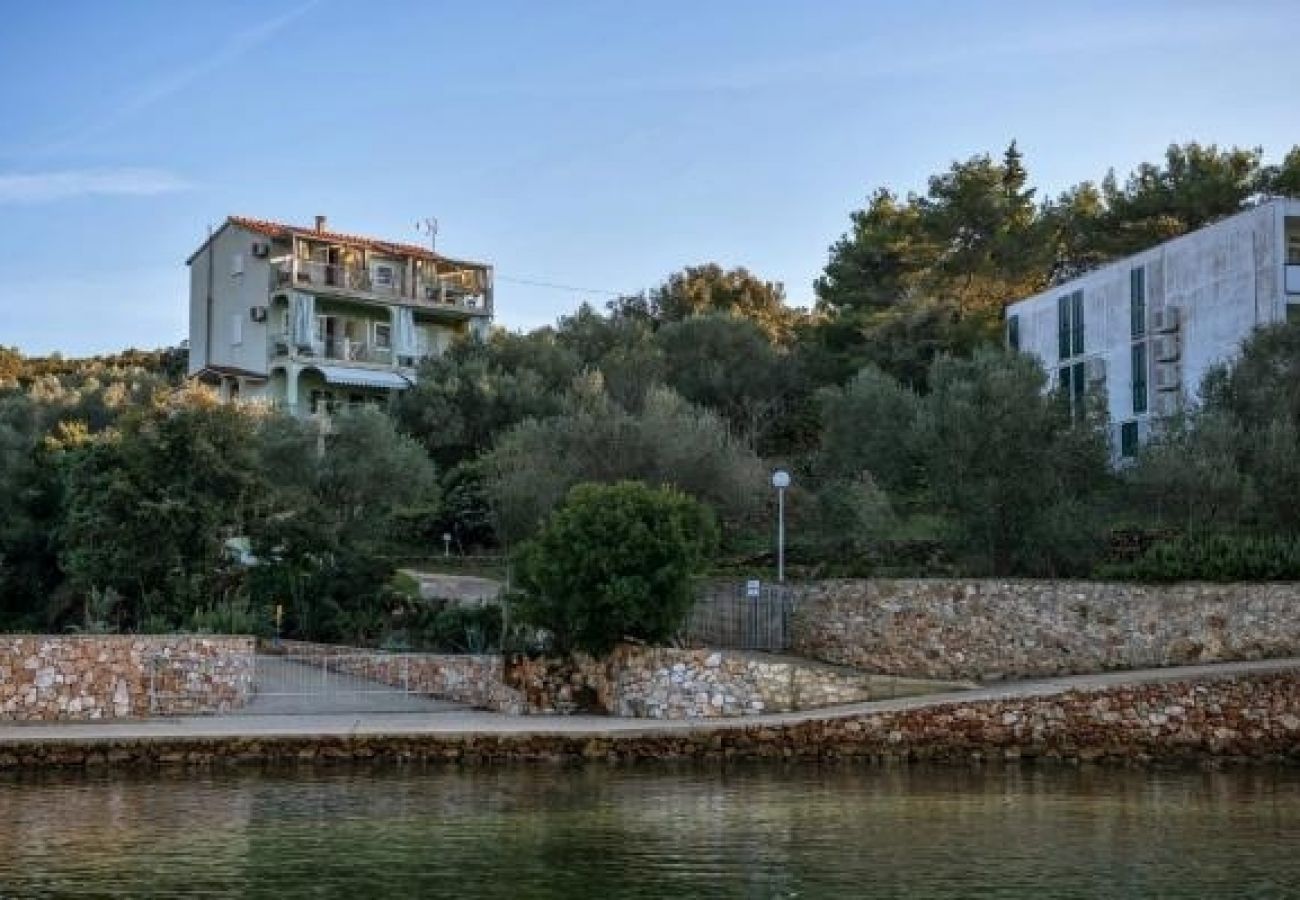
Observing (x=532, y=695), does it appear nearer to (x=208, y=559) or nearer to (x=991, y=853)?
(x=208, y=559)

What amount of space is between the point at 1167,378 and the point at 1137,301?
325cm

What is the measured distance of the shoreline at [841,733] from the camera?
84.6 ft

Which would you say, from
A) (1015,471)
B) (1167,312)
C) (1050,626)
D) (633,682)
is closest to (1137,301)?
(1167,312)

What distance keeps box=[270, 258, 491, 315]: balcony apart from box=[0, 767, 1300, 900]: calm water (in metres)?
41.4

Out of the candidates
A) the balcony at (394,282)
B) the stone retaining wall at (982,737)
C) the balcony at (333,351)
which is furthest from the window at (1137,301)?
the balcony at (394,282)

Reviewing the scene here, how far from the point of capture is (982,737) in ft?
93.0

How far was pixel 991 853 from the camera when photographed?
728 inches

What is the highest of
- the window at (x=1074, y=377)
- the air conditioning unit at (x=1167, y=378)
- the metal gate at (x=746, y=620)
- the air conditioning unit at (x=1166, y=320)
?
the air conditioning unit at (x=1166, y=320)

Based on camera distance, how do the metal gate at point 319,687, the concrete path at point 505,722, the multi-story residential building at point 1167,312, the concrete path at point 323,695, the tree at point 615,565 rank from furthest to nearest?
1. the multi-story residential building at point 1167,312
2. the concrete path at point 323,695
3. the metal gate at point 319,687
4. the tree at point 615,565
5. the concrete path at point 505,722

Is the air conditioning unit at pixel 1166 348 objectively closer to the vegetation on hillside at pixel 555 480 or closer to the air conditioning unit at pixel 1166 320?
the air conditioning unit at pixel 1166 320

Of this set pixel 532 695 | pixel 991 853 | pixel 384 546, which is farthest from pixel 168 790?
pixel 384 546

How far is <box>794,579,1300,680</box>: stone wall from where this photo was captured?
31438 mm

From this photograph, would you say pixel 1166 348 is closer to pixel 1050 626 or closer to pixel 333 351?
pixel 1050 626

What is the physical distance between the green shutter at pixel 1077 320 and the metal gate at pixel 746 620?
23804 millimetres
